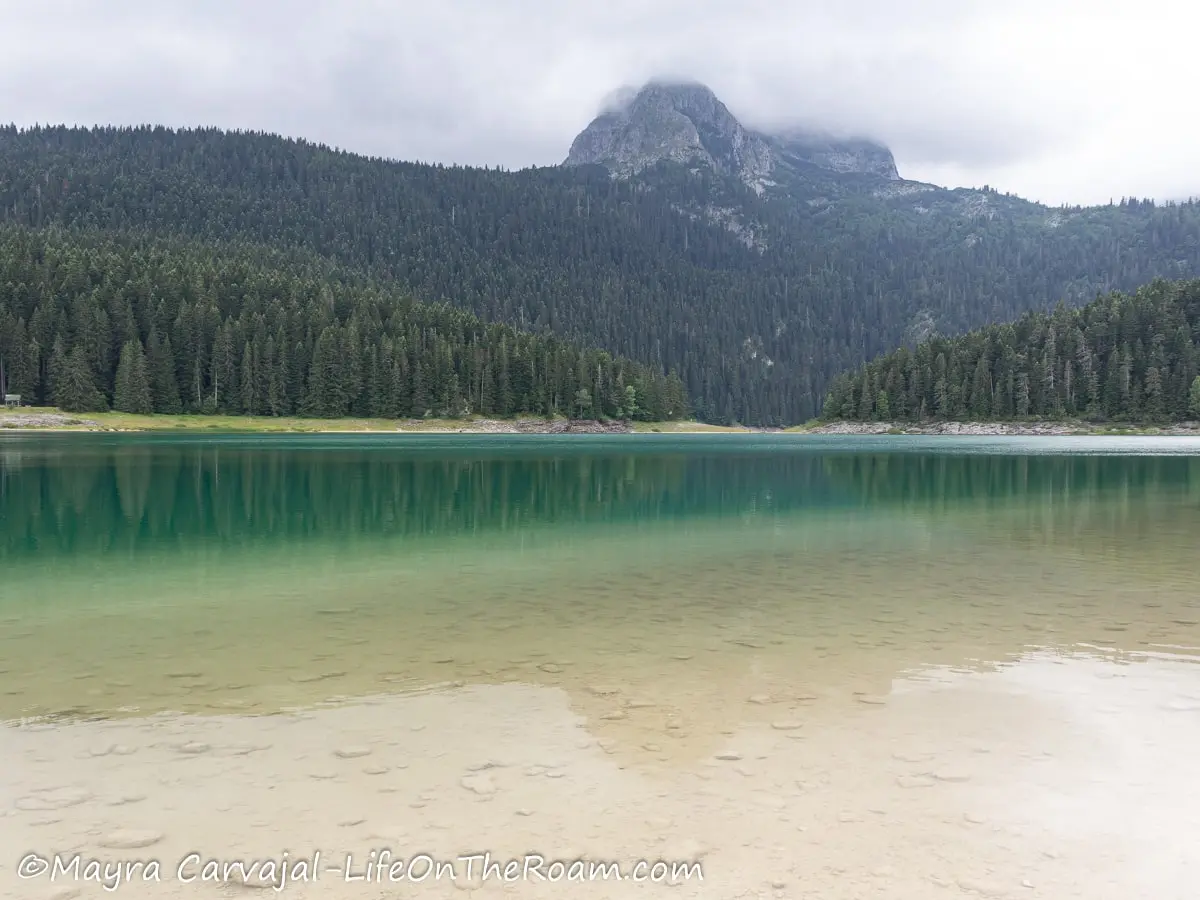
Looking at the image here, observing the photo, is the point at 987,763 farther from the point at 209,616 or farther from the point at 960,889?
the point at 209,616

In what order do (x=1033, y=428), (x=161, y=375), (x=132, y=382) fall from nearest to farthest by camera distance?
(x=132, y=382)
(x=161, y=375)
(x=1033, y=428)

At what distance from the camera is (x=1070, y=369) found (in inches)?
5733

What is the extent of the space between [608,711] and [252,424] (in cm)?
11991

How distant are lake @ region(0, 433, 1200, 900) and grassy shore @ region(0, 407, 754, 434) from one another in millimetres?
93930

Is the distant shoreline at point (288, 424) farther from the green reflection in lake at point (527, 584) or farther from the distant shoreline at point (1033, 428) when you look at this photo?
the green reflection in lake at point (527, 584)

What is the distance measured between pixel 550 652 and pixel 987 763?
578 centimetres

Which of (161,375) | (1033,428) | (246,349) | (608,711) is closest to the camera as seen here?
(608,711)

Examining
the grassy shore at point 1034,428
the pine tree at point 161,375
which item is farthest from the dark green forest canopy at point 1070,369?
the pine tree at point 161,375

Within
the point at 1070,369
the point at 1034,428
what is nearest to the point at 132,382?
the point at 1034,428

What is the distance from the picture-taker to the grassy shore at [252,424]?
9794 cm

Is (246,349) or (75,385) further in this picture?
(246,349)

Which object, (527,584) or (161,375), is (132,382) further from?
(527,584)

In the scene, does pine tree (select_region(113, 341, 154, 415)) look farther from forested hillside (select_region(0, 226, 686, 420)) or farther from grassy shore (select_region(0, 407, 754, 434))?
grassy shore (select_region(0, 407, 754, 434))

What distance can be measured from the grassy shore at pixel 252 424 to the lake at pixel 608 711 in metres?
93.9
